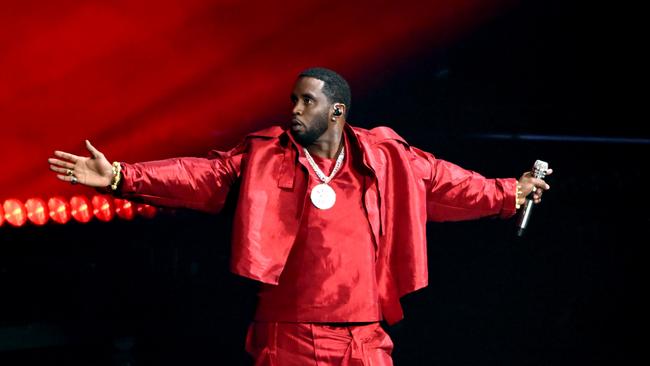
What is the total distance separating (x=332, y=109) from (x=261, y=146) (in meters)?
0.29

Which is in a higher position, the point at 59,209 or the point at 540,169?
the point at 540,169

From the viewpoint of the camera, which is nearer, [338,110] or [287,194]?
[287,194]

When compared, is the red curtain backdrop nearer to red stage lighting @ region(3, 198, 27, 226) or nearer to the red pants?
red stage lighting @ region(3, 198, 27, 226)

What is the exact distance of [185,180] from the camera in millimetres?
3396

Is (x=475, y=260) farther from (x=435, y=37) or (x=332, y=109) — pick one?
(x=332, y=109)

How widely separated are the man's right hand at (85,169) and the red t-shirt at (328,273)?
26.8 inches

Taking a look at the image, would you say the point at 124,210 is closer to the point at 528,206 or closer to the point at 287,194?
the point at 287,194

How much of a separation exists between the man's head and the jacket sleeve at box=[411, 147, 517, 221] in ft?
1.38

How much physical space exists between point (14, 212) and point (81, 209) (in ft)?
0.93

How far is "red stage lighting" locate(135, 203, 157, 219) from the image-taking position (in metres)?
4.36

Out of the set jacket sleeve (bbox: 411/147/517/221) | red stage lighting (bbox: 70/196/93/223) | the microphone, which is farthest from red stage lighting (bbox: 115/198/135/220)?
the microphone

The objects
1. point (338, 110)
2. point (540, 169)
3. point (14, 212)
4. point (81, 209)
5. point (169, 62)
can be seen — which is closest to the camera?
point (338, 110)

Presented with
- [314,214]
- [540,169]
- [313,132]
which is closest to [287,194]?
[314,214]

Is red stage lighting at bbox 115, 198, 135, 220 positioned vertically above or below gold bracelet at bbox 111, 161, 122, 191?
below
